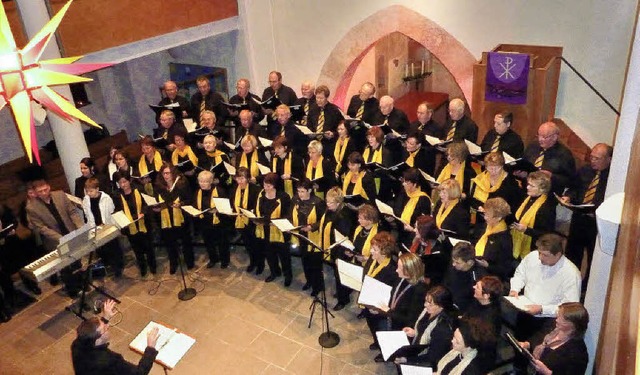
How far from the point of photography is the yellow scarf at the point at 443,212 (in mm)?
5648

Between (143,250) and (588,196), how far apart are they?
5428mm

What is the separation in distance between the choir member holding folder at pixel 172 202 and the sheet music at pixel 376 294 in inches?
123

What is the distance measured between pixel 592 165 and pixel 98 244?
216 inches

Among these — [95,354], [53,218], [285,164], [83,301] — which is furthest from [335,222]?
[53,218]

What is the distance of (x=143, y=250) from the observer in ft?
24.0

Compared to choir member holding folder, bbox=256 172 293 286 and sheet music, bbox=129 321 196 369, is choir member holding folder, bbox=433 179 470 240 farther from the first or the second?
sheet music, bbox=129 321 196 369

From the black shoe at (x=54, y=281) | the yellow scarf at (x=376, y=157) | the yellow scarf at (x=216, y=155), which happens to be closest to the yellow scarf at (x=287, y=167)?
the yellow scarf at (x=216, y=155)

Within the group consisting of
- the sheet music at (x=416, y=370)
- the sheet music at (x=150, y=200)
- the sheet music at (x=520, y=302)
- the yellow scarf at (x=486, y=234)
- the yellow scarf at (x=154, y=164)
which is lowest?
the sheet music at (x=416, y=370)

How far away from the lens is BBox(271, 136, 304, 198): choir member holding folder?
23.4 feet

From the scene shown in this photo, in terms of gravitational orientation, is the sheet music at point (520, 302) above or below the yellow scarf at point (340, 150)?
below

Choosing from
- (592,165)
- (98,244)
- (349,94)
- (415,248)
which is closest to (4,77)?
(98,244)

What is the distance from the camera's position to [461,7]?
329 inches

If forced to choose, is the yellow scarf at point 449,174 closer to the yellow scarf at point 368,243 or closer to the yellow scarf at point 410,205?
the yellow scarf at point 410,205

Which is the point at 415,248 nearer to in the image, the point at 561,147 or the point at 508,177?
the point at 508,177
